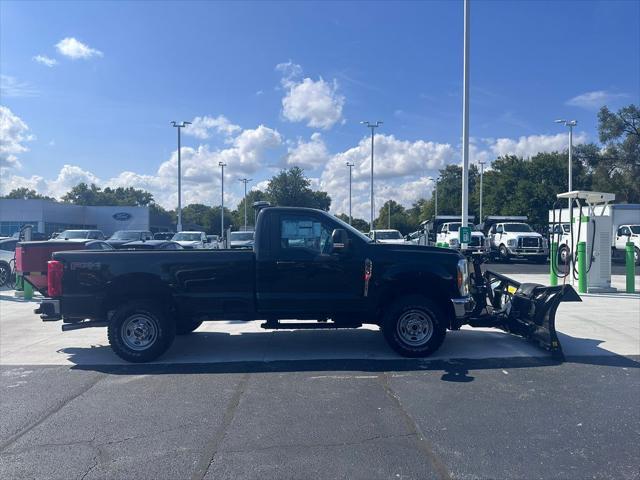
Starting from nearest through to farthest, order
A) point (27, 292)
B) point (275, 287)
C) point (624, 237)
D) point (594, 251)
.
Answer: point (275, 287) → point (27, 292) → point (594, 251) → point (624, 237)

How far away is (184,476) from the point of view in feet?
12.9

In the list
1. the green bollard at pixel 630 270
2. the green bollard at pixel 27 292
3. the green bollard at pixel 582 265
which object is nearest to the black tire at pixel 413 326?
the green bollard at pixel 582 265

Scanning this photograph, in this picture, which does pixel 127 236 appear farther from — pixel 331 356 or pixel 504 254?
pixel 331 356

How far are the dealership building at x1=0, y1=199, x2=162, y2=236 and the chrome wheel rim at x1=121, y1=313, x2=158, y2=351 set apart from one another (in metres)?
44.8

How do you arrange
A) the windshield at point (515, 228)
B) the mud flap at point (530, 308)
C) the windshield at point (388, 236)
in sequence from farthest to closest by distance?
the windshield at point (388, 236) < the windshield at point (515, 228) < the mud flap at point (530, 308)

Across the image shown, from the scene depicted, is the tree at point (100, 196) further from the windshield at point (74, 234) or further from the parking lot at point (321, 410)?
the parking lot at point (321, 410)

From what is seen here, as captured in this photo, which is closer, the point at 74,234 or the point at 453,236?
the point at 74,234

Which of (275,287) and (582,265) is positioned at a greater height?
(275,287)

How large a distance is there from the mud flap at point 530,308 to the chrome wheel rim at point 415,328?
1257 millimetres

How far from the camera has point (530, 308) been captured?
25.4ft

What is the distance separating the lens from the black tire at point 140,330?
7121 mm

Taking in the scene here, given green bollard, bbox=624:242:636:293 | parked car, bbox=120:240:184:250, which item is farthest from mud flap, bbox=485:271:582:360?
parked car, bbox=120:240:184:250

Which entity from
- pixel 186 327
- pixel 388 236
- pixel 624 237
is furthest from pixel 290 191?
pixel 186 327

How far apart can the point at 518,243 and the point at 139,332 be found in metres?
24.4
